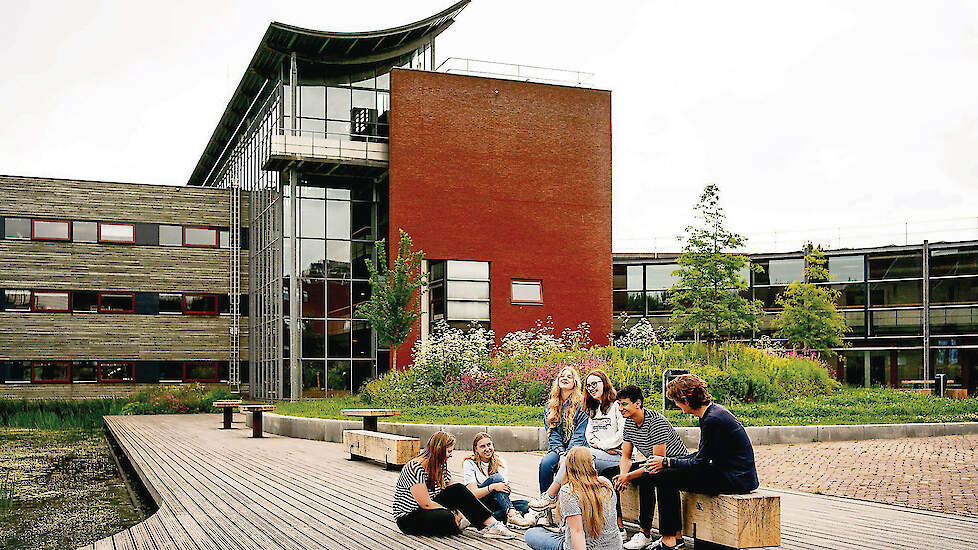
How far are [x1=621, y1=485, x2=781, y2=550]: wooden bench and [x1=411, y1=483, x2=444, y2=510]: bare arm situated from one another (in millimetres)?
2423

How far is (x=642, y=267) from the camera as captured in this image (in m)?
46.6

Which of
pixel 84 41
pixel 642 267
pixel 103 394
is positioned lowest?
pixel 103 394

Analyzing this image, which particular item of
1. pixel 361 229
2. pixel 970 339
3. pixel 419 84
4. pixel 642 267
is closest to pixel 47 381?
pixel 361 229

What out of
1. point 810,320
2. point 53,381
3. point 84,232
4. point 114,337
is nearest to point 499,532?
point 810,320

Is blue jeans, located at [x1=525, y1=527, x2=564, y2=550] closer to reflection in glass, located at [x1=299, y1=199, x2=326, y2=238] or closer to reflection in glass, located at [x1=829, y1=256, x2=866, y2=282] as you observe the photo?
reflection in glass, located at [x1=299, y1=199, x2=326, y2=238]

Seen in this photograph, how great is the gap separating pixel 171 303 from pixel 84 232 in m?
4.09

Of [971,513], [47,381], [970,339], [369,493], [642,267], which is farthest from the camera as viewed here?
[642,267]

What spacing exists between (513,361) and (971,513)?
15088 millimetres

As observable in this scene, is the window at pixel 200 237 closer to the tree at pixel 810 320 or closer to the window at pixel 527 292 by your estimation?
the window at pixel 527 292

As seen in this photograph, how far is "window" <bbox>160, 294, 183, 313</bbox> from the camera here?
3906cm

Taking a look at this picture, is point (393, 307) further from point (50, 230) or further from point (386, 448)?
point (50, 230)

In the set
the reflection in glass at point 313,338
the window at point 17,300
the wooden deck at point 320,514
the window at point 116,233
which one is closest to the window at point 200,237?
the window at point 116,233

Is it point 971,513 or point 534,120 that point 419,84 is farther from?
point 971,513

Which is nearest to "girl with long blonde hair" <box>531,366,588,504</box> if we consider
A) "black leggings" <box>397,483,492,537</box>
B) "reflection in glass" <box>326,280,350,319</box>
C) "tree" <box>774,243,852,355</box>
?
"black leggings" <box>397,483,492,537</box>
